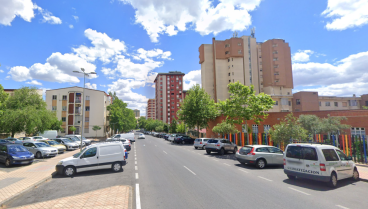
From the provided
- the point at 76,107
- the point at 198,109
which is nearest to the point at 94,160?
the point at 198,109

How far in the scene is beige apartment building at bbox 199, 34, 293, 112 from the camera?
6681 centimetres

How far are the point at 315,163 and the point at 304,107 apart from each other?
5469 cm

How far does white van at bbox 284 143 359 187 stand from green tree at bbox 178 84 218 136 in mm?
29020

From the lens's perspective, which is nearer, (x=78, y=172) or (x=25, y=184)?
(x=25, y=184)

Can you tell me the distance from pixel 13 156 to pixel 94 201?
40.0ft

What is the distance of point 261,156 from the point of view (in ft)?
42.2

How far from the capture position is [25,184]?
9633 millimetres

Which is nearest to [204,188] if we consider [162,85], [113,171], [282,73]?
[113,171]

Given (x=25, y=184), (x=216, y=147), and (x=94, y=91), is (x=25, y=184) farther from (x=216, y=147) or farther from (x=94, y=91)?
(x=94, y=91)

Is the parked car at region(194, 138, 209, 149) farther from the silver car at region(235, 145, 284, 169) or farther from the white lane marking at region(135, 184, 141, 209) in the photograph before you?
the white lane marking at region(135, 184, 141, 209)

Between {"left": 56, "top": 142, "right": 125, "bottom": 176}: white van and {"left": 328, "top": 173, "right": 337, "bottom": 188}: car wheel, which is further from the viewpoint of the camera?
{"left": 56, "top": 142, "right": 125, "bottom": 176}: white van

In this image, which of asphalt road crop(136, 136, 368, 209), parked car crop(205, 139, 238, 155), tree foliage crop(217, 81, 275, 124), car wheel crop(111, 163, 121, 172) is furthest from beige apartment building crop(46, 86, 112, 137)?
asphalt road crop(136, 136, 368, 209)

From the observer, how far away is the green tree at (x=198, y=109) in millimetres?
39031

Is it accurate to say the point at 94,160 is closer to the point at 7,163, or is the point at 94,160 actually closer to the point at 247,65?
the point at 7,163
